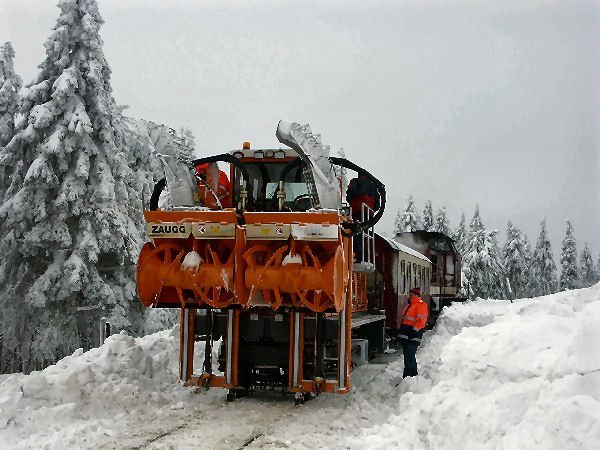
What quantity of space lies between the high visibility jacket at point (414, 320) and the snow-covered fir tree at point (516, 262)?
174ft

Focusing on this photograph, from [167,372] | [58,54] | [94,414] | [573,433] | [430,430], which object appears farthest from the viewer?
[58,54]

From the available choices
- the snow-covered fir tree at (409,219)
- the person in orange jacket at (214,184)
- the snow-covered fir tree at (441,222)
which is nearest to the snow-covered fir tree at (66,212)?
the person in orange jacket at (214,184)

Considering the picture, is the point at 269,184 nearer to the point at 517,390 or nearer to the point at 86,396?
the point at 86,396

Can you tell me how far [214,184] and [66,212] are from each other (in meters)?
10.8

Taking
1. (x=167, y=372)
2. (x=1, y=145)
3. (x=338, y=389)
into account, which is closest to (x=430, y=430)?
(x=338, y=389)

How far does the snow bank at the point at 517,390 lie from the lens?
15.0 feet

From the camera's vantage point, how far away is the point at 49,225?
1905 centimetres

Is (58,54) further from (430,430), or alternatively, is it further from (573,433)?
(573,433)

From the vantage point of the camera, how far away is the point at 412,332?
11180 mm

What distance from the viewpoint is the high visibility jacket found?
→ 36.6 feet

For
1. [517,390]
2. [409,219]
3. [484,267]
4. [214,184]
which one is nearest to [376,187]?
[214,184]

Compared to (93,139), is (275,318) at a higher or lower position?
lower

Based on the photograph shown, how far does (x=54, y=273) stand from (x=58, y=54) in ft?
23.7

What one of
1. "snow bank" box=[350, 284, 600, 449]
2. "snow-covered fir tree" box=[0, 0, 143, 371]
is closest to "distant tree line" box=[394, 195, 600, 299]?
"snow-covered fir tree" box=[0, 0, 143, 371]
